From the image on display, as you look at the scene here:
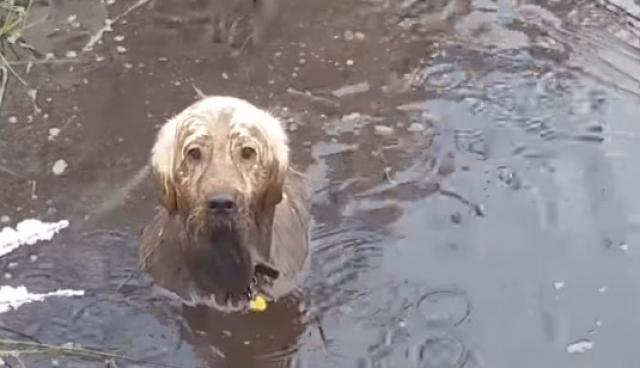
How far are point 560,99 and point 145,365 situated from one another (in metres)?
3.49

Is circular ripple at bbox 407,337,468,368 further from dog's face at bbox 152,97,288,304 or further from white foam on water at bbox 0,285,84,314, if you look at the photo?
white foam on water at bbox 0,285,84,314

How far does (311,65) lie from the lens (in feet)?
30.3

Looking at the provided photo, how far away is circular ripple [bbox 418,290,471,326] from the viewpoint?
6.98 m

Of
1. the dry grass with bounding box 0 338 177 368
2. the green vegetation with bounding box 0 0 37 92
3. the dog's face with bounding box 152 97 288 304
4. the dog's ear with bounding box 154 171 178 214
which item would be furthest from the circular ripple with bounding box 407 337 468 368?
the green vegetation with bounding box 0 0 37 92

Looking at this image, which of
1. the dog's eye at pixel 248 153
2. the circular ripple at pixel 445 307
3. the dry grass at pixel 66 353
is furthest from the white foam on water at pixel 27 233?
the circular ripple at pixel 445 307

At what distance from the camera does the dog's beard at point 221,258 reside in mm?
6576

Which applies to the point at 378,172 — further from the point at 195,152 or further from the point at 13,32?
the point at 13,32

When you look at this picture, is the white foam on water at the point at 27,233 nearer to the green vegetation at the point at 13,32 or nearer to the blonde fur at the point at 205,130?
the blonde fur at the point at 205,130

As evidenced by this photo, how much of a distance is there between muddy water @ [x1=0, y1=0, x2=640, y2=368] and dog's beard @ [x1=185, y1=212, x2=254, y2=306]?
16cm

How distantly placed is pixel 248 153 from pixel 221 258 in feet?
1.95

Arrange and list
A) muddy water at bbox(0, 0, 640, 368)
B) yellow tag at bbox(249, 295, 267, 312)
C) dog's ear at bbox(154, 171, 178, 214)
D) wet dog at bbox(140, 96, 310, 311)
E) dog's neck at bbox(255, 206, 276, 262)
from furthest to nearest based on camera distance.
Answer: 1. yellow tag at bbox(249, 295, 267, 312)
2. muddy water at bbox(0, 0, 640, 368)
3. dog's neck at bbox(255, 206, 276, 262)
4. dog's ear at bbox(154, 171, 178, 214)
5. wet dog at bbox(140, 96, 310, 311)

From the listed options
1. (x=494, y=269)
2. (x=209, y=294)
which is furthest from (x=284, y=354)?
(x=494, y=269)

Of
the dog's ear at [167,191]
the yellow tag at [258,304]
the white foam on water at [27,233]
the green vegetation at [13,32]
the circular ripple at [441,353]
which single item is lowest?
the yellow tag at [258,304]

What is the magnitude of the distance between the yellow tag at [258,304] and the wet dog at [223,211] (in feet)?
0.14
